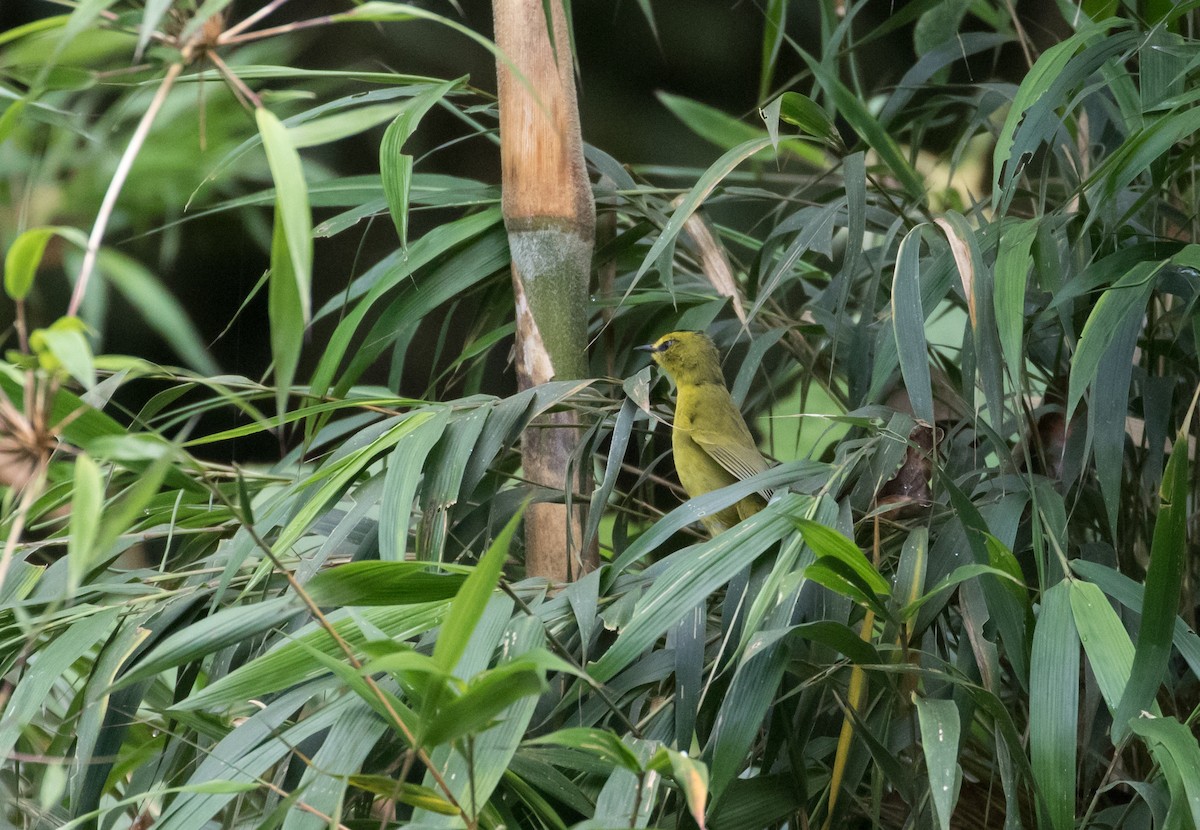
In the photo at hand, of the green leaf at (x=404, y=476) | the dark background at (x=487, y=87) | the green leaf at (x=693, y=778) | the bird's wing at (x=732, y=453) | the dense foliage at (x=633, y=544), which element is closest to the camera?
the green leaf at (x=693, y=778)

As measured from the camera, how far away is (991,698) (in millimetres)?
1107

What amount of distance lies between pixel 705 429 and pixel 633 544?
0.77 meters

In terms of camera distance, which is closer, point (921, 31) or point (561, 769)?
point (561, 769)

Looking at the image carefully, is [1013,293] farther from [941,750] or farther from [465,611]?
[465,611]

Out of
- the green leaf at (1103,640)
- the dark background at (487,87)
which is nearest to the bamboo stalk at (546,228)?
the green leaf at (1103,640)

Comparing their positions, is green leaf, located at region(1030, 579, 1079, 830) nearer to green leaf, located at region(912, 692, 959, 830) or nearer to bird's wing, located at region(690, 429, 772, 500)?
green leaf, located at region(912, 692, 959, 830)

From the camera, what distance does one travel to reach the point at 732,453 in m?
1.93

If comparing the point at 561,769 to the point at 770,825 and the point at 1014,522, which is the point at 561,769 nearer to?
the point at 770,825

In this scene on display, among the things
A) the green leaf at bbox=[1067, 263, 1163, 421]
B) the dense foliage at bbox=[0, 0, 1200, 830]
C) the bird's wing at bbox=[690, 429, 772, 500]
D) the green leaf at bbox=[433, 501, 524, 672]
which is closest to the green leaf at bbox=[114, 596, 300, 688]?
the dense foliage at bbox=[0, 0, 1200, 830]

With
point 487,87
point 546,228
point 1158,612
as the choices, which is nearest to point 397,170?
point 546,228

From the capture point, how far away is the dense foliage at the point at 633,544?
849 millimetres

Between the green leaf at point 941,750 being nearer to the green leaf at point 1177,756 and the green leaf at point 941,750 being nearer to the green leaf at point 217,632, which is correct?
the green leaf at point 1177,756

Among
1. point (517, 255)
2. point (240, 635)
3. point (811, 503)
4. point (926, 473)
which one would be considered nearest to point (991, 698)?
point (811, 503)

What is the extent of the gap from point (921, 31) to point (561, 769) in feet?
5.71
